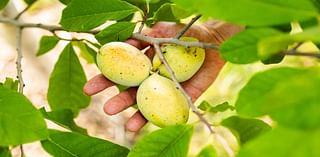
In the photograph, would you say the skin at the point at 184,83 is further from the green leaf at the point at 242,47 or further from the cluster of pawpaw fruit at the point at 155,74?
the green leaf at the point at 242,47

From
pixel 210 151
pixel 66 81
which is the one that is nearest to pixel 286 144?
pixel 210 151

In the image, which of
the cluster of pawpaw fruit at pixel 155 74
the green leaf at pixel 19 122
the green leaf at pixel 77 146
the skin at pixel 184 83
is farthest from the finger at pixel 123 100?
the green leaf at pixel 19 122

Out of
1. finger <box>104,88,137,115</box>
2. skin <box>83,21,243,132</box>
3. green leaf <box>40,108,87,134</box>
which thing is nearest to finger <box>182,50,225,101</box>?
skin <box>83,21,243,132</box>

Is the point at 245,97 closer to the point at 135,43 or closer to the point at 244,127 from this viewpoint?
the point at 244,127

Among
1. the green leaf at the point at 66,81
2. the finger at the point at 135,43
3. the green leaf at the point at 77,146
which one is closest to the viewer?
the green leaf at the point at 77,146

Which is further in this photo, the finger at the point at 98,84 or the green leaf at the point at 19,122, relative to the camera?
the finger at the point at 98,84

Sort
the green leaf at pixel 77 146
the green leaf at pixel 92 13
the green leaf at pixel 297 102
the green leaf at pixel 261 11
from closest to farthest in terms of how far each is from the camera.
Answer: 1. the green leaf at pixel 297 102
2. the green leaf at pixel 261 11
3. the green leaf at pixel 77 146
4. the green leaf at pixel 92 13

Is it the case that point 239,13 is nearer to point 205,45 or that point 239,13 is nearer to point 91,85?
point 205,45
